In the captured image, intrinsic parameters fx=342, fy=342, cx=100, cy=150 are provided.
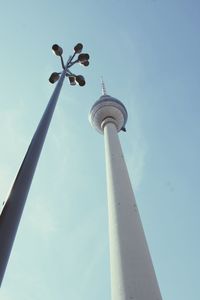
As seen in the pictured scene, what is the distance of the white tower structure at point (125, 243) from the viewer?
16438 mm

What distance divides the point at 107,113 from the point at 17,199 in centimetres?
3897

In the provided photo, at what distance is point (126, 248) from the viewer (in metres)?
19.3

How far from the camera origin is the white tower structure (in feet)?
53.9

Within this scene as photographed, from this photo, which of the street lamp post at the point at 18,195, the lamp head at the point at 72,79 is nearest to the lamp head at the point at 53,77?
the lamp head at the point at 72,79

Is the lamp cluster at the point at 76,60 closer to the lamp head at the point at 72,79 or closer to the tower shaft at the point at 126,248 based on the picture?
the lamp head at the point at 72,79

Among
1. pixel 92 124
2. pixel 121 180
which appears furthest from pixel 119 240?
pixel 92 124

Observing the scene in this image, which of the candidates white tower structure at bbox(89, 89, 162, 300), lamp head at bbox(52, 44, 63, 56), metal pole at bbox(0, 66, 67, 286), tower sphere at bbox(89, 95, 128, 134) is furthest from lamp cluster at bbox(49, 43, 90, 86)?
tower sphere at bbox(89, 95, 128, 134)

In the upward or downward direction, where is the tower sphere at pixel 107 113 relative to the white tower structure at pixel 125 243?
upward

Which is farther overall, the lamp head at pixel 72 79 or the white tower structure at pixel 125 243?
the white tower structure at pixel 125 243

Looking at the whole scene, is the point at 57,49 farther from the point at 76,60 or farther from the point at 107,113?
the point at 107,113

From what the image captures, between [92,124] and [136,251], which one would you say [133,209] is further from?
[92,124]

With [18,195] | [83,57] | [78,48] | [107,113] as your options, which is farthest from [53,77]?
[107,113]

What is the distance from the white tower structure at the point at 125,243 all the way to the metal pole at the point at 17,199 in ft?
38.1

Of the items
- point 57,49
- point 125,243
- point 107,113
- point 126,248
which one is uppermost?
point 107,113
